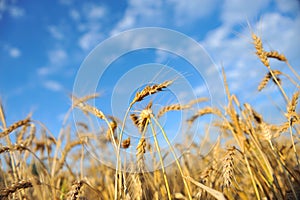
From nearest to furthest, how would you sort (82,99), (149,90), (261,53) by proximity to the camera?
(149,90), (82,99), (261,53)

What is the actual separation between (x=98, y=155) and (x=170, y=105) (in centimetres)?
159

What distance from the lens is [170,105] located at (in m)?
1.80

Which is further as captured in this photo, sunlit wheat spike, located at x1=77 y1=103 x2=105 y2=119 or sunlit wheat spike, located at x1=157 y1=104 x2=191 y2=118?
sunlit wheat spike, located at x1=157 y1=104 x2=191 y2=118

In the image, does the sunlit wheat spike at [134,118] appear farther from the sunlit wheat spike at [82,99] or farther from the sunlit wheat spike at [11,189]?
the sunlit wheat spike at [11,189]

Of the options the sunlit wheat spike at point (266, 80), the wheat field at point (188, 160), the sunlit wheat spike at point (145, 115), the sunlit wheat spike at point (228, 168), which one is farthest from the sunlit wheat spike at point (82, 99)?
the sunlit wheat spike at point (266, 80)

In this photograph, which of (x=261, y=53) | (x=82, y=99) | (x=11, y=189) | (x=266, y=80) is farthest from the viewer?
(x=266, y=80)

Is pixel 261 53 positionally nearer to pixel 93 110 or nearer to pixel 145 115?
pixel 145 115

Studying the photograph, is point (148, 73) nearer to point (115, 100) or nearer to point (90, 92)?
point (115, 100)

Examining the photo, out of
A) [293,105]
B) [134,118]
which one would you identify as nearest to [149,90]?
[134,118]

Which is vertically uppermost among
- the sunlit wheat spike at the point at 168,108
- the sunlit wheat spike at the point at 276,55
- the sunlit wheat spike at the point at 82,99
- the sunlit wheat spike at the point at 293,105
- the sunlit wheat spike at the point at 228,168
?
the sunlit wheat spike at the point at 276,55

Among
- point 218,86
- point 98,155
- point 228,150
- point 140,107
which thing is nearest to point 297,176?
point 228,150

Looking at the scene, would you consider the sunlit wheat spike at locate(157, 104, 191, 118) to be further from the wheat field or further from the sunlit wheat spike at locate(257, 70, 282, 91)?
the sunlit wheat spike at locate(257, 70, 282, 91)

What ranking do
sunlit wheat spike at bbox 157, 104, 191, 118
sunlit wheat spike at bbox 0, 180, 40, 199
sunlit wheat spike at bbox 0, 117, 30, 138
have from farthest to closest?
sunlit wheat spike at bbox 0, 117, 30, 138 → sunlit wheat spike at bbox 157, 104, 191, 118 → sunlit wheat spike at bbox 0, 180, 40, 199

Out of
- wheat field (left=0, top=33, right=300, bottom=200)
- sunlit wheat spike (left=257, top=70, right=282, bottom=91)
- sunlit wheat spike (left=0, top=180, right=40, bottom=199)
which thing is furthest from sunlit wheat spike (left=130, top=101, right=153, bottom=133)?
sunlit wheat spike (left=257, top=70, right=282, bottom=91)
